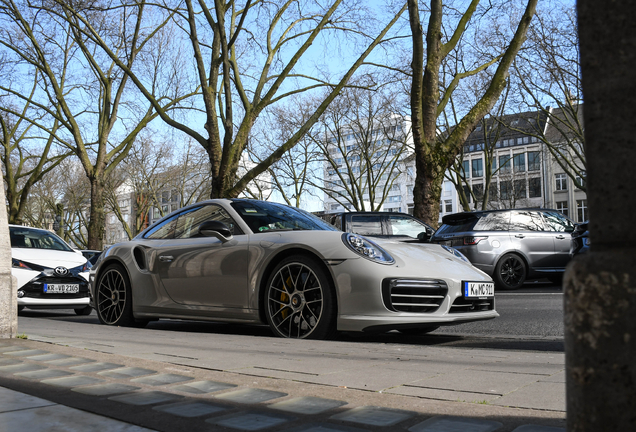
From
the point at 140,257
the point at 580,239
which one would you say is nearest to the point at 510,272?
the point at 580,239

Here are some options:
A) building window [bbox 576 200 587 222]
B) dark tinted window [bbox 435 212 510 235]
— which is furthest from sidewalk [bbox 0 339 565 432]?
building window [bbox 576 200 587 222]

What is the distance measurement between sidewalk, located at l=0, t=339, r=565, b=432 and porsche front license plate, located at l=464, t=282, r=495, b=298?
5.89 feet

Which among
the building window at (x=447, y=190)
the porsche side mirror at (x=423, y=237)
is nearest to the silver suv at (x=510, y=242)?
the porsche side mirror at (x=423, y=237)

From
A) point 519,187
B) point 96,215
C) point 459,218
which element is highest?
point 519,187

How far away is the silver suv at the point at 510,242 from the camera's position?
12820 millimetres

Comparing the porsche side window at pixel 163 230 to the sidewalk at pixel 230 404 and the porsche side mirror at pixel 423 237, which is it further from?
the porsche side mirror at pixel 423 237

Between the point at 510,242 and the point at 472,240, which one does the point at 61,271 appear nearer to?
the point at 472,240

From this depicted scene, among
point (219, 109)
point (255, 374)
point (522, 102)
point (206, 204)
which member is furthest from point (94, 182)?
point (255, 374)

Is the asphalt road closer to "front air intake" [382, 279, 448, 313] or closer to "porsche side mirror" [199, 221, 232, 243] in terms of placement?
"front air intake" [382, 279, 448, 313]

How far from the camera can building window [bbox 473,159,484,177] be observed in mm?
78750

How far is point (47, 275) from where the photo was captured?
396 inches

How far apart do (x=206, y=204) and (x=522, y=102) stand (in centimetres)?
2163

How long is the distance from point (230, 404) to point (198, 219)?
4.16m

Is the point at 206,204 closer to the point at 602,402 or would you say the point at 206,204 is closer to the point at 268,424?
the point at 268,424
